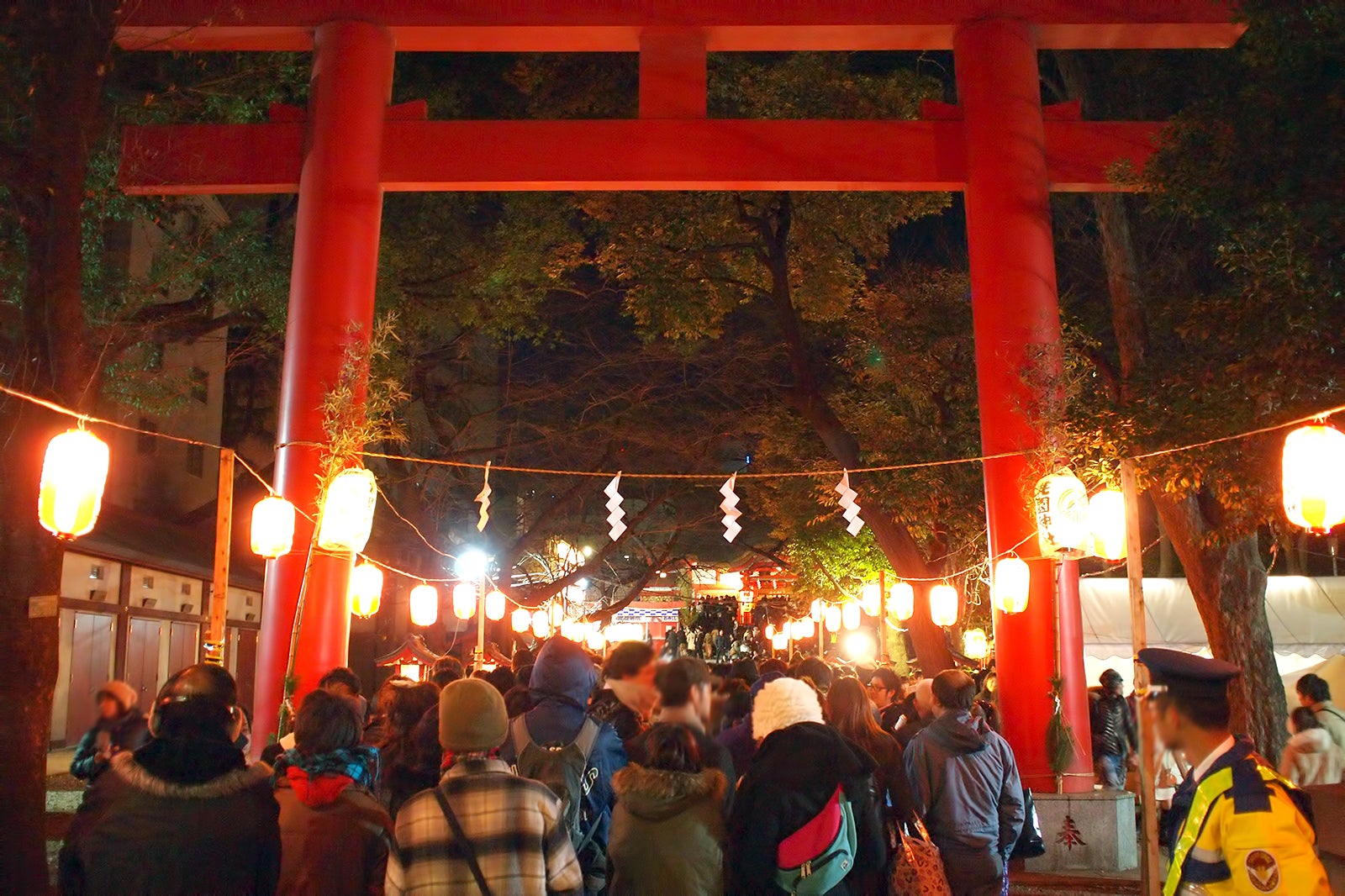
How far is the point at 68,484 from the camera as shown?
6.82 metres

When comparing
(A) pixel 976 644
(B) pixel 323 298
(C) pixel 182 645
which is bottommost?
(A) pixel 976 644

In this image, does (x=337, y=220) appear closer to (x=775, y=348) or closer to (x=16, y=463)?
(x=16, y=463)

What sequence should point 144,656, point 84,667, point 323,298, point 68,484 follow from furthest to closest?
1. point 144,656
2. point 84,667
3. point 323,298
4. point 68,484

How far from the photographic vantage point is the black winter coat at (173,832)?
3279 millimetres

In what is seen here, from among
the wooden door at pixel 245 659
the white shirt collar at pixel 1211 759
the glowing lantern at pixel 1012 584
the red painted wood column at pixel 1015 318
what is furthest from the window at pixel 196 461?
the white shirt collar at pixel 1211 759

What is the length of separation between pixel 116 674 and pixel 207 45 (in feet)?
26.3

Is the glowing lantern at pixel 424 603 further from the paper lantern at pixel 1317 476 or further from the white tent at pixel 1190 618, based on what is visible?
the paper lantern at pixel 1317 476

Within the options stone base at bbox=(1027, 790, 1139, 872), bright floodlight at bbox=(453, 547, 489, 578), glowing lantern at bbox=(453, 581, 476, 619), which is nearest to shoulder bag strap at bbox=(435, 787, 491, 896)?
stone base at bbox=(1027, 790, 1139, 872)

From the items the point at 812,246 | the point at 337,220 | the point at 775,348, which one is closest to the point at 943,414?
the point at 812,246

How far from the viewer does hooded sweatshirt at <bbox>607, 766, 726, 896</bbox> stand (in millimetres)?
3656

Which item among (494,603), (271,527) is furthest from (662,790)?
(494,603)

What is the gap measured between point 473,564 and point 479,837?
46.2ft

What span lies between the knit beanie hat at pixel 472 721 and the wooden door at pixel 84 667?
11.3 metres

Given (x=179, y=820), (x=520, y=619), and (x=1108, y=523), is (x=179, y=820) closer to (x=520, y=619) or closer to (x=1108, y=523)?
(x=1108, y=523)
